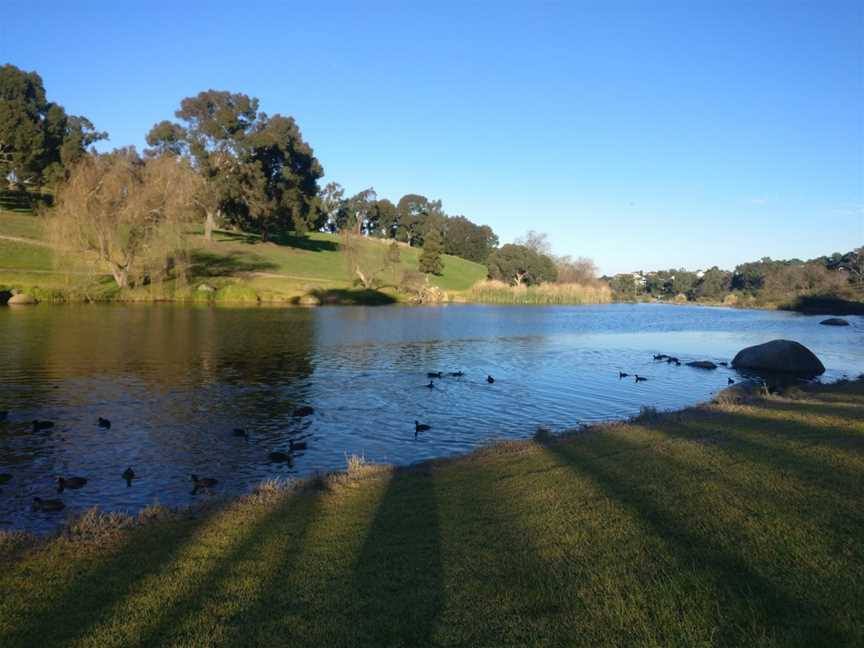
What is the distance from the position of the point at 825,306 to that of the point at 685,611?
112 meters

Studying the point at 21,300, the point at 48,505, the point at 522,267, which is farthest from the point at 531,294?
the point at 48,505

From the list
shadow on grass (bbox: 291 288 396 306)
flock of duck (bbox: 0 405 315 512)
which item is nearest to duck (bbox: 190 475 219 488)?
flock of duck (bbox: 0 405 315 512)

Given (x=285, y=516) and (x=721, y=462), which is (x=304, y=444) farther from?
(x=721, y=462)

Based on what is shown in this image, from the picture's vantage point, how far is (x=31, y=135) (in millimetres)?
83125

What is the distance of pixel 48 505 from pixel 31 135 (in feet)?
295

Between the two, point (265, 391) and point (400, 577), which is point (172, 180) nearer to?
point (265, 391)

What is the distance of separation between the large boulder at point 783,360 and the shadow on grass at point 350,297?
47606 mm

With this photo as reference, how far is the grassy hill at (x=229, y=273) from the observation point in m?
60.4

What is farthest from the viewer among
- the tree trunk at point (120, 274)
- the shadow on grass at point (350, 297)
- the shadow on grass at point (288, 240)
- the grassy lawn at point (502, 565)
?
the shadow on grass at point (288, 240)

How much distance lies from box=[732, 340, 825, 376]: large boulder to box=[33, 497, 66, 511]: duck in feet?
99.6

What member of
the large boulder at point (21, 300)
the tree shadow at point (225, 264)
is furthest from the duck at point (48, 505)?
the tree shadow at point (225, 264)

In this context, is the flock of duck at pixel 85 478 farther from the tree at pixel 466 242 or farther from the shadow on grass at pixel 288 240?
the tree at pixel 466 242

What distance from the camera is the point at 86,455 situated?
47.9ft

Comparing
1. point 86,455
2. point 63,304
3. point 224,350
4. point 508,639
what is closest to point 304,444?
point 86,455
